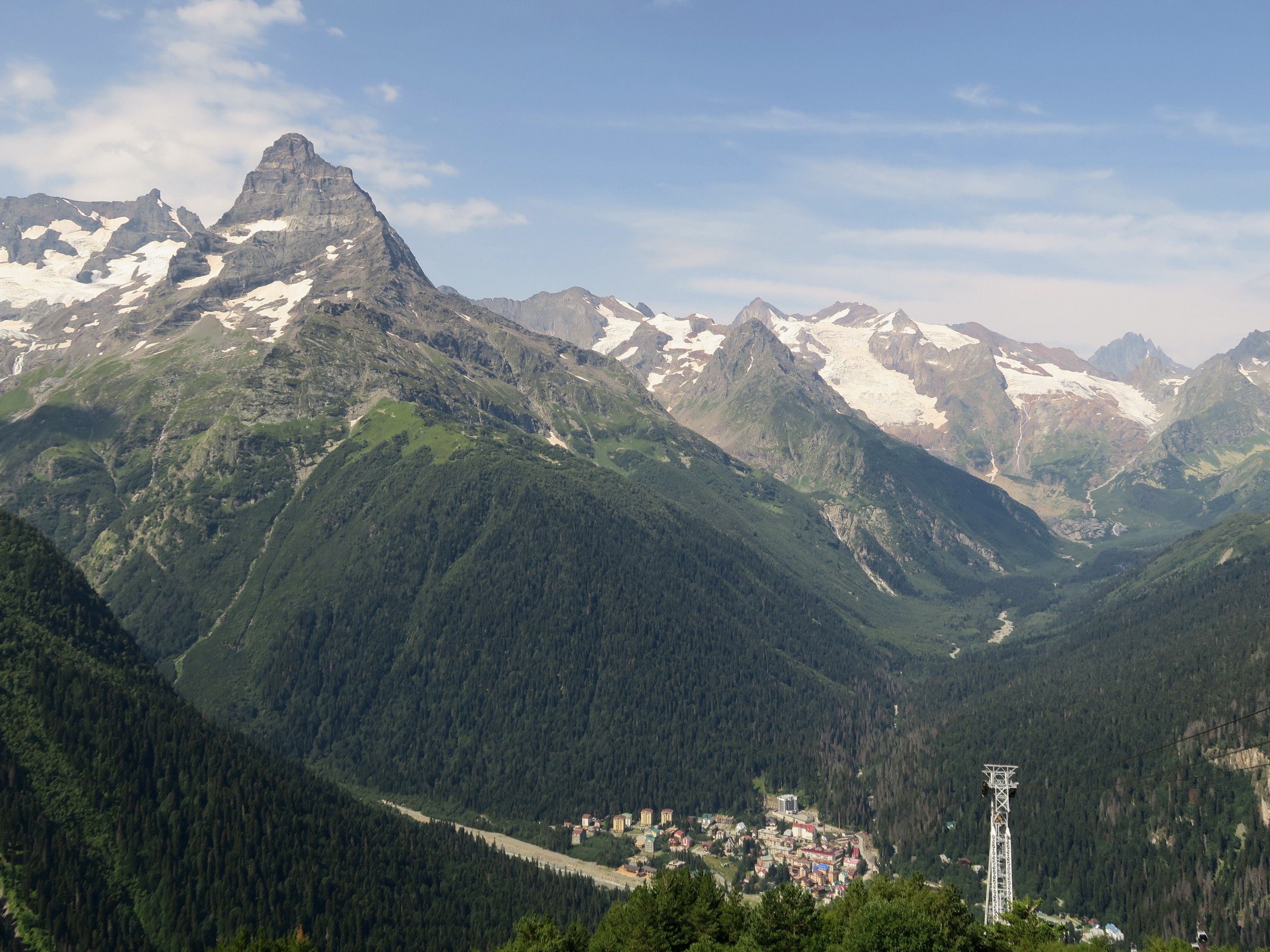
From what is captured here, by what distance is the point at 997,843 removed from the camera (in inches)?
5935

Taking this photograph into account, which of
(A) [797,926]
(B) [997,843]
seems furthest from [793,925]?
(B) [997,843]

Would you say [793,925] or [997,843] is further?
[997,843]

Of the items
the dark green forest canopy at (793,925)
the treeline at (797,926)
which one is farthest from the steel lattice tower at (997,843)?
the treeline at (797,926)

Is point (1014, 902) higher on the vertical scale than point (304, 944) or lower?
higher

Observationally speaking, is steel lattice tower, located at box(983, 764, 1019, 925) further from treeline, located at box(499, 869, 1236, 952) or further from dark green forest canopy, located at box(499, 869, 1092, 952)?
treeline, located at box(499, 869, 1236, 952)

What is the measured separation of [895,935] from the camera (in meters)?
120

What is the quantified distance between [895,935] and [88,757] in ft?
493

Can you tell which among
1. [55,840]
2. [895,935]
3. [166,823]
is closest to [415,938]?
[166,823]

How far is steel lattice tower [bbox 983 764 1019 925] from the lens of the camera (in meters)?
136

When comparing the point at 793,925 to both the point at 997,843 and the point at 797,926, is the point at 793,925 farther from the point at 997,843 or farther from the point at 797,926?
the point at 997,843

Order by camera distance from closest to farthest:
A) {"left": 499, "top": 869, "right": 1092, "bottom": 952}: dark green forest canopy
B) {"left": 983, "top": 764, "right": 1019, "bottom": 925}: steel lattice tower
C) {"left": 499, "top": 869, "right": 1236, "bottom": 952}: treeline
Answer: {"left": 499, "top": 869, "right": 1092, "bottom": 952}: dark green forest canopy < {"left": 499, "top": 869, "right": 1236, "bottom": 952}: treeline < {"left": 983, "top": 764, "right": 1019, "bottom": 925}: steel lattice tower

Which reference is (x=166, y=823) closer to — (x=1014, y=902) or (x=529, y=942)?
(x=529, y=942)

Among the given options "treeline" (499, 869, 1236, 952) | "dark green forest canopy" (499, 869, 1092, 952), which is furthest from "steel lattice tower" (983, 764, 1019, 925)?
"treeline" (499, 869, 1236, 952)

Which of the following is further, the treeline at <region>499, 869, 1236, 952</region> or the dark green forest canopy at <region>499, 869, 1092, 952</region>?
the treeline at <region>499, 869, 1236, 952</region>
